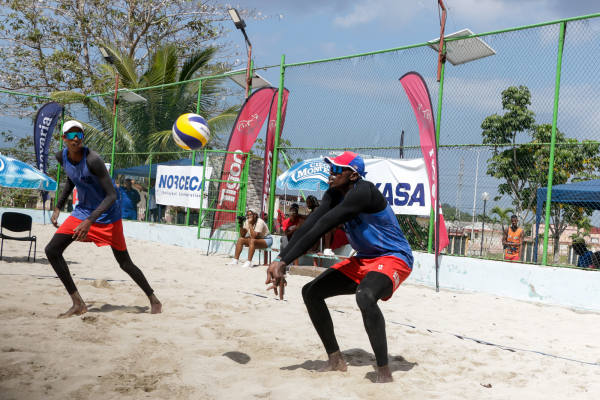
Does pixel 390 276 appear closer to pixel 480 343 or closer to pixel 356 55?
pixel 480 343

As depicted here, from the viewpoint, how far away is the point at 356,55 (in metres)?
9.79

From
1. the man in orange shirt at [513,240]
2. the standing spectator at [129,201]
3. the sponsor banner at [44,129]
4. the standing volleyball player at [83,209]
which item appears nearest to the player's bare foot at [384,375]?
the standing volleyball player at [83,209]

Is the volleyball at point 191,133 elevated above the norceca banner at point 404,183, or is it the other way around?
the volleyball at point 191,133

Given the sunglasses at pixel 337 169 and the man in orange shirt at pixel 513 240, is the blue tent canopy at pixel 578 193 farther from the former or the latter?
the sunglasses at pixel 337 169

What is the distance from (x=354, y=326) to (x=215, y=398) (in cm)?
246

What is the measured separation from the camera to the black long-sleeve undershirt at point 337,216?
3.35 m

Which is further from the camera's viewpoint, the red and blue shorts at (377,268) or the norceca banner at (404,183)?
the norceca banner at (404,183)

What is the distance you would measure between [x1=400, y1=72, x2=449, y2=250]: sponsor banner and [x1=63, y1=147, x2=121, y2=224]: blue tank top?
511 cm

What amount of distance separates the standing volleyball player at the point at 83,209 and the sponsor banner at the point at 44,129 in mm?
13918

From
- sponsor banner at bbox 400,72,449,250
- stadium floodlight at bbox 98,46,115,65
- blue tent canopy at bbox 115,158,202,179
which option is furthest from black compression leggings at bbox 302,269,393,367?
stadium floodlight at bbox 98,46,115,65

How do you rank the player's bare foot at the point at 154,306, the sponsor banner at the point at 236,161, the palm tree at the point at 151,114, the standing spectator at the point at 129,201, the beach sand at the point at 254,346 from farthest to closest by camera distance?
the palm tree at the point at 151,114 < the standing spectator at the point at 129,201 < the sponsor banner at the point at 236,161 < the player's bare foot at the point at 154,306 < the beach sand at the point at 254,346

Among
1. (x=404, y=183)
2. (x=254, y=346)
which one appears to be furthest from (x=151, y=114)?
(x=254, y=346)

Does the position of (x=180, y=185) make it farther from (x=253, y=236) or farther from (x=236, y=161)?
(x=253, y=236)

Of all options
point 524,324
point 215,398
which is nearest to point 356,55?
point 524,324
